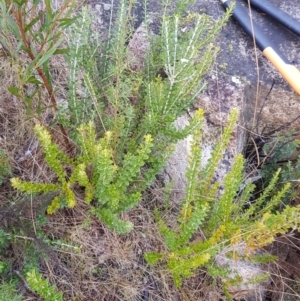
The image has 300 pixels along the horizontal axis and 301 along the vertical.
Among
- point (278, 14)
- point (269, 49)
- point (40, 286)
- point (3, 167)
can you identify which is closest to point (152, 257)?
point (40, 286)

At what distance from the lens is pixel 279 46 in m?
2.01

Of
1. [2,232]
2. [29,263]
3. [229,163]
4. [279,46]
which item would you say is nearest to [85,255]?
[29,263]

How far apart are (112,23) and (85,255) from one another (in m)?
1.10

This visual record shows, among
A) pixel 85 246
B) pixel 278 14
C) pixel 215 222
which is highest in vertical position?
pixel 278 14

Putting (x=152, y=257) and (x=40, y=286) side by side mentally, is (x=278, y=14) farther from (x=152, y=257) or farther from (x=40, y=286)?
(x=40, y=286)

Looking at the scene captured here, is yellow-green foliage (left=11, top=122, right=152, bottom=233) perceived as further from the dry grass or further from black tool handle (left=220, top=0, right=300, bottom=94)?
black tool handle (left=220, top=0, right=300, bottom=94)

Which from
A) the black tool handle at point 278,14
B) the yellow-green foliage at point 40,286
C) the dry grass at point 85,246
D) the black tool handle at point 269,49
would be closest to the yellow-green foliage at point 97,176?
the dry grass at point 85,246

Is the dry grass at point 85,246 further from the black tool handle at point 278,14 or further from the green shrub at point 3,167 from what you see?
the black tool handle at point 278,14

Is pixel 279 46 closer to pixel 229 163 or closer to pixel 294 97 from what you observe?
pixel 294 97

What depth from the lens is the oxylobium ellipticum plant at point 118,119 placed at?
1495 millimetres

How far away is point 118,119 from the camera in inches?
65.8

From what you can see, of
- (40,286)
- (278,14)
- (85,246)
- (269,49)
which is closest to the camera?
(40,286)

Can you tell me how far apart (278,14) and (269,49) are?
0.23 m

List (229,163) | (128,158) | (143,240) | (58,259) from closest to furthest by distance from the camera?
(128,158) → (58,259) → (143,240) → (229,163)
